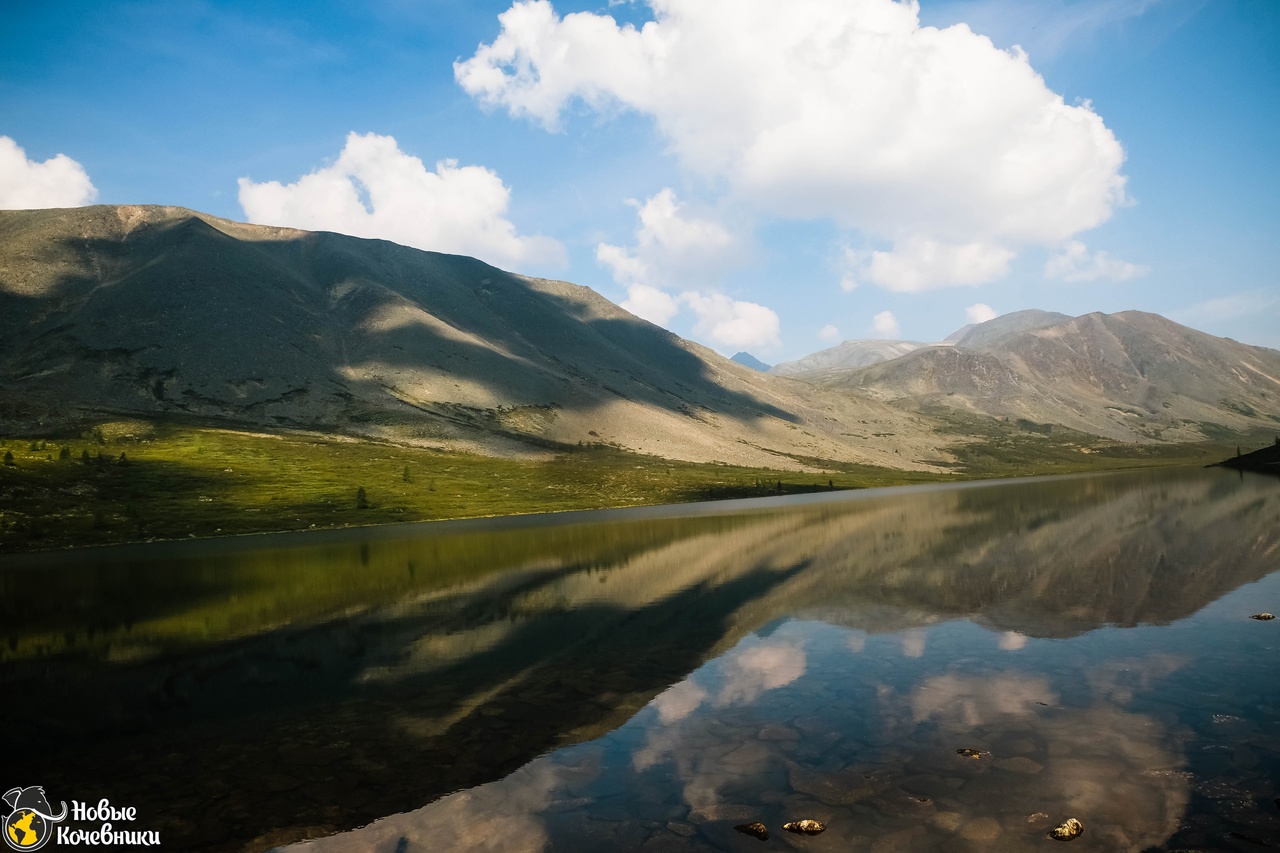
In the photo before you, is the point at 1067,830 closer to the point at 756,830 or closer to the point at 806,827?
the point at 806,827

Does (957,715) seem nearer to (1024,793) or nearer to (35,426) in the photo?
(1024,793)

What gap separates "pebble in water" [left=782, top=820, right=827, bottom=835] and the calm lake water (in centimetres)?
24

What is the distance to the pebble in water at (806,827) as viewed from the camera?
14.1 meters

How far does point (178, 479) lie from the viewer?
436ft

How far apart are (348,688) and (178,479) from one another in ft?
427

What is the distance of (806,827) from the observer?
14.2 metres

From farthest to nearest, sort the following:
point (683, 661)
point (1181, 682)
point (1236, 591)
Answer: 1. point (1236, 591)
2. point (683, 661)
3. point (1181, 682)

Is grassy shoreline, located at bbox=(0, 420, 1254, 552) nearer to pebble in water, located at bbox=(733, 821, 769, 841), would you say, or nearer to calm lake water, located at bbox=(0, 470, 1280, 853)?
calm lake water, located at bbox=(0, 470, 1280, 853)

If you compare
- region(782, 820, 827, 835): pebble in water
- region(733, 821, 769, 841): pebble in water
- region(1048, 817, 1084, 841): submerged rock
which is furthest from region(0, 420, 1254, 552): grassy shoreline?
region(1048, 817, 1084, 841): submerged rock

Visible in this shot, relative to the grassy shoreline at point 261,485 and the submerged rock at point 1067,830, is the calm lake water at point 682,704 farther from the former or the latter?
the grassy shoreline at point 261,485

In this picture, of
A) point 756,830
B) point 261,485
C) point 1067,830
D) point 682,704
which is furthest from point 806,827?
point 261,485

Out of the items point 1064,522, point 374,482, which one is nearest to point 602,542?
point 1064,522

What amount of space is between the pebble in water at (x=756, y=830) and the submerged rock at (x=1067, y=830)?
17.8 ft

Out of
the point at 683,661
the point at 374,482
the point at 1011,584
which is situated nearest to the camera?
the point at 683,661
